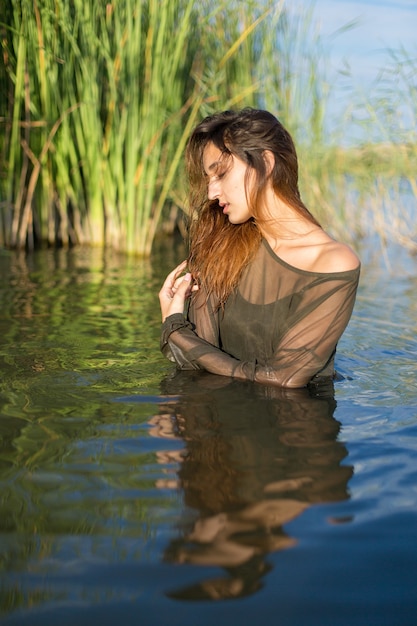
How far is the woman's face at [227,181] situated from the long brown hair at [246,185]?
0.02 metres

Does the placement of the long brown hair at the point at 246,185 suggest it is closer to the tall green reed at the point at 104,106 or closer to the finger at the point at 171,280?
the finger at the point at 171,280

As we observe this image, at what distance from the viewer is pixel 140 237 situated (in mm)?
7555

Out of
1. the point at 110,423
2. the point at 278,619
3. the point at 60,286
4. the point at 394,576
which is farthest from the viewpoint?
the point at 60,286

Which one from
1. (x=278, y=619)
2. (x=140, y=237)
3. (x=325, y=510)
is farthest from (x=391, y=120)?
(x=278, y=619)

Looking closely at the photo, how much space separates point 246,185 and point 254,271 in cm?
36

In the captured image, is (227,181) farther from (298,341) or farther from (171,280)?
(298,341)

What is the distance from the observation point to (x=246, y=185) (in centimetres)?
293

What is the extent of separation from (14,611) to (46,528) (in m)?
0.36

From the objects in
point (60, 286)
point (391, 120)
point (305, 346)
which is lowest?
point (60, 286)

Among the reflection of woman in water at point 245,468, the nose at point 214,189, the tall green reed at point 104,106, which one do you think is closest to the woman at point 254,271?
the nose at point 214,189

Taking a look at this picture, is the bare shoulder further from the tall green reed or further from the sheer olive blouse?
the tall green reed

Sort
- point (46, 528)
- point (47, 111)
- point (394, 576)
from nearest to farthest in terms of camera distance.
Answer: point (394, 576), point (46, 528), point (47, 111)

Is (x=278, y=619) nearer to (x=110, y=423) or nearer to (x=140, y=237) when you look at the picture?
(x=110, y=423)

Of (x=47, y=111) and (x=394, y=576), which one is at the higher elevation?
(x=47, y=111)
